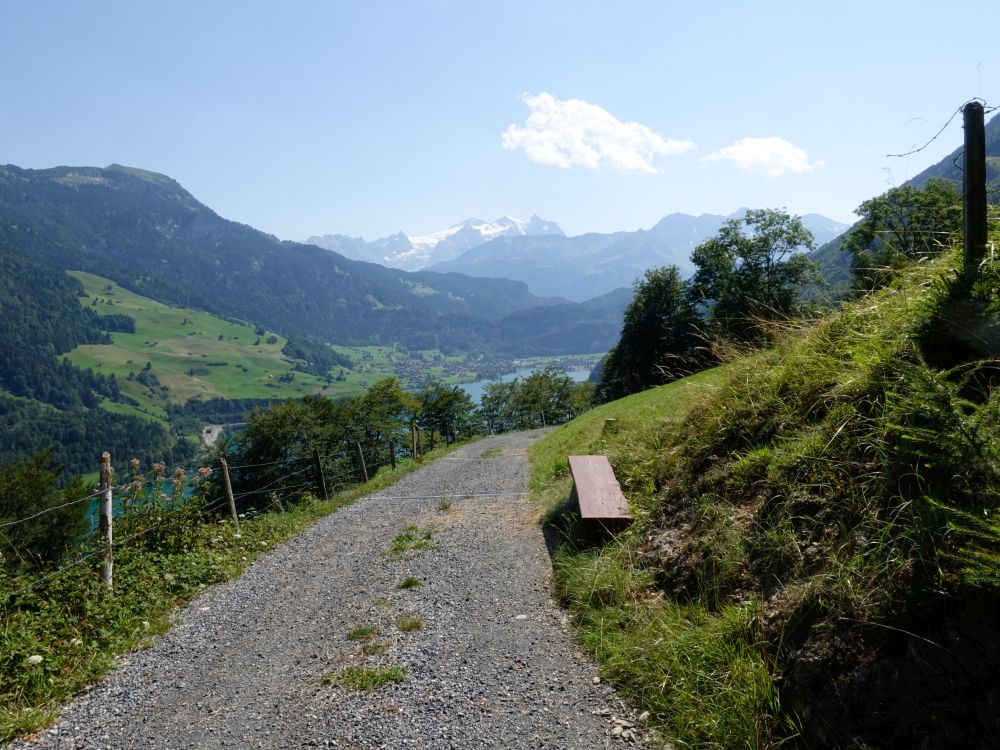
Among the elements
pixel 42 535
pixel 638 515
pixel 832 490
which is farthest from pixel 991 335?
pixel 42 535

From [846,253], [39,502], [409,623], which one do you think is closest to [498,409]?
Result: [846,253]

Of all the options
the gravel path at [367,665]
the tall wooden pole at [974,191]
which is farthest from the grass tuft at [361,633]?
the tall wooden pole at [974,191]

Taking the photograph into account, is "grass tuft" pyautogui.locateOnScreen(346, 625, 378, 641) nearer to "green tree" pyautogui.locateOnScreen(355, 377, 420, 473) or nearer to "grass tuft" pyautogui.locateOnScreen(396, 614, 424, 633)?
"grass tuft" pyautogui.locateOnScreen(396, 614, 424, 633)

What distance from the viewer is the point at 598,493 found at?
805 cm

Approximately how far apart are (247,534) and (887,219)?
4470 centimetres

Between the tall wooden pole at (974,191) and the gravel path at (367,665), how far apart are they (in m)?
4.77

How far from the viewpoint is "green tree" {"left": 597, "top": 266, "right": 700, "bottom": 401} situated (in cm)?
4666

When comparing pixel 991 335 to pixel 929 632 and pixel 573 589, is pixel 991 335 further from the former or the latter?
pixel 573 589

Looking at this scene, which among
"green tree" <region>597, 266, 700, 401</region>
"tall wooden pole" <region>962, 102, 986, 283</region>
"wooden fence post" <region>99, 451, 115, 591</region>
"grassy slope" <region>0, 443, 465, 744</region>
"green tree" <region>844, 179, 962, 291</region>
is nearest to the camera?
"tall wooden pole" <region>962, 102, 986, 283</region>

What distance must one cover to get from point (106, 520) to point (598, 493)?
6.64m

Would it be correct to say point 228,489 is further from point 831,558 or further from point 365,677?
point 831,558

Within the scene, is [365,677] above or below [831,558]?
below

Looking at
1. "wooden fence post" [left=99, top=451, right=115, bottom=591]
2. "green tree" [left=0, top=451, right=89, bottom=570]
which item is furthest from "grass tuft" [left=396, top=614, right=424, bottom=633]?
"green tree" [left=0, top=451, right=89, bottom=570]

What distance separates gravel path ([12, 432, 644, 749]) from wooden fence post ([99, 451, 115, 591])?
3.70 ft
